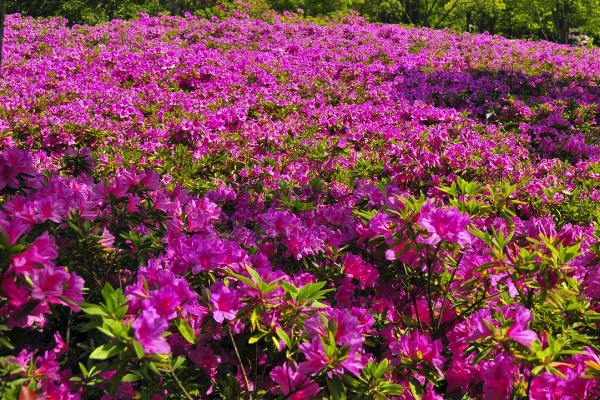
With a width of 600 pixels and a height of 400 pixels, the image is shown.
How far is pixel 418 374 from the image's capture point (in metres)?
1.89

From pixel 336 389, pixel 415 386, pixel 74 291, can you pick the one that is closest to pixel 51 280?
pixel 74 291

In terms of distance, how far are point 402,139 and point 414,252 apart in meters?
4.14

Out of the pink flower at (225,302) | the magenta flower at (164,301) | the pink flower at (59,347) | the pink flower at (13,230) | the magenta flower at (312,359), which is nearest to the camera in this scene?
the pink flower at (13,230)

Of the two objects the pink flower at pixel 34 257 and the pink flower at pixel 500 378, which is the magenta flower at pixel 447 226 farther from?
the pink flower at pixel 34 257

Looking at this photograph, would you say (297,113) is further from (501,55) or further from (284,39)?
(501,55)

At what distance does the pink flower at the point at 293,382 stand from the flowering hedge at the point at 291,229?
0.04 feet

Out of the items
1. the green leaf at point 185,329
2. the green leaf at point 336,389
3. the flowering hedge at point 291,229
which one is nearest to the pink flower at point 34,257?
the flowering hedge at point 291,229

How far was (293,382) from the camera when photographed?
169 centimetres

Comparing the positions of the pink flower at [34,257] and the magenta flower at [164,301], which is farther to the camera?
the magenta flower at [164,301]

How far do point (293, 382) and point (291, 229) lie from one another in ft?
3.07

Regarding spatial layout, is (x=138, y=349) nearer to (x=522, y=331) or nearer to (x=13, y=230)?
(x=13, y=230)

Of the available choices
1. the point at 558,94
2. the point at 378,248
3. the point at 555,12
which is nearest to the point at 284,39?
the point at 558,94

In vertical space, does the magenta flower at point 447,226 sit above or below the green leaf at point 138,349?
above

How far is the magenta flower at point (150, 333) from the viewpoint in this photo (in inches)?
52.5
